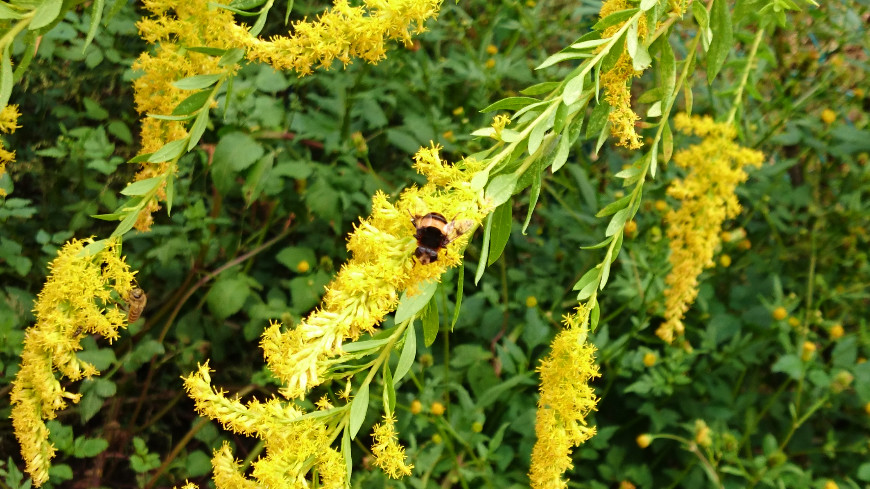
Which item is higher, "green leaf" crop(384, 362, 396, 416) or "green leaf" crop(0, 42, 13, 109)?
"green leaf" crop(0, 42, 13, 109)

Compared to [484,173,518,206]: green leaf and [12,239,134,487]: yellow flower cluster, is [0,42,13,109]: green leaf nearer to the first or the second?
[12,239,134,487]: yellow flower cluster

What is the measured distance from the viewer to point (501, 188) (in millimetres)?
810

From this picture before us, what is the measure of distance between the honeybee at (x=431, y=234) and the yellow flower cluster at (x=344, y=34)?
0.30 meters

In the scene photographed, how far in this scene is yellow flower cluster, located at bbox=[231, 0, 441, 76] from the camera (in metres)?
0.89

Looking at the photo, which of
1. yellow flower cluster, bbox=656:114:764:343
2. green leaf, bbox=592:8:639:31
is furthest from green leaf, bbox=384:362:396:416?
yellow flower cluster, bbox=656:114:764:343

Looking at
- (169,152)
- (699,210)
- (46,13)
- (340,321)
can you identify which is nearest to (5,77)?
(46,13)

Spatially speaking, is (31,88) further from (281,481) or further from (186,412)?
(281,481)

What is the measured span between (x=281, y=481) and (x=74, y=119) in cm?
158

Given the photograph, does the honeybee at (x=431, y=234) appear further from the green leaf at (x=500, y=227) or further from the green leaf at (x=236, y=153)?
the green leaf at (x=236, y=153)

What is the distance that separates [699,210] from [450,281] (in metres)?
0.56

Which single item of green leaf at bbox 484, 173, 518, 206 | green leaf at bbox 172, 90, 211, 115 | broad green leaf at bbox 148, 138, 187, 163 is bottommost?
broad green leaf at bbox 148, 138, 187, 163

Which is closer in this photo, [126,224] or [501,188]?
[501,188]

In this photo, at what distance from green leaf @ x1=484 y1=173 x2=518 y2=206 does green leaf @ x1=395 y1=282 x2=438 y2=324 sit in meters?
0.12

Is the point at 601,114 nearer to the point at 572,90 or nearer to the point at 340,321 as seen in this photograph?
the point at 572,90
